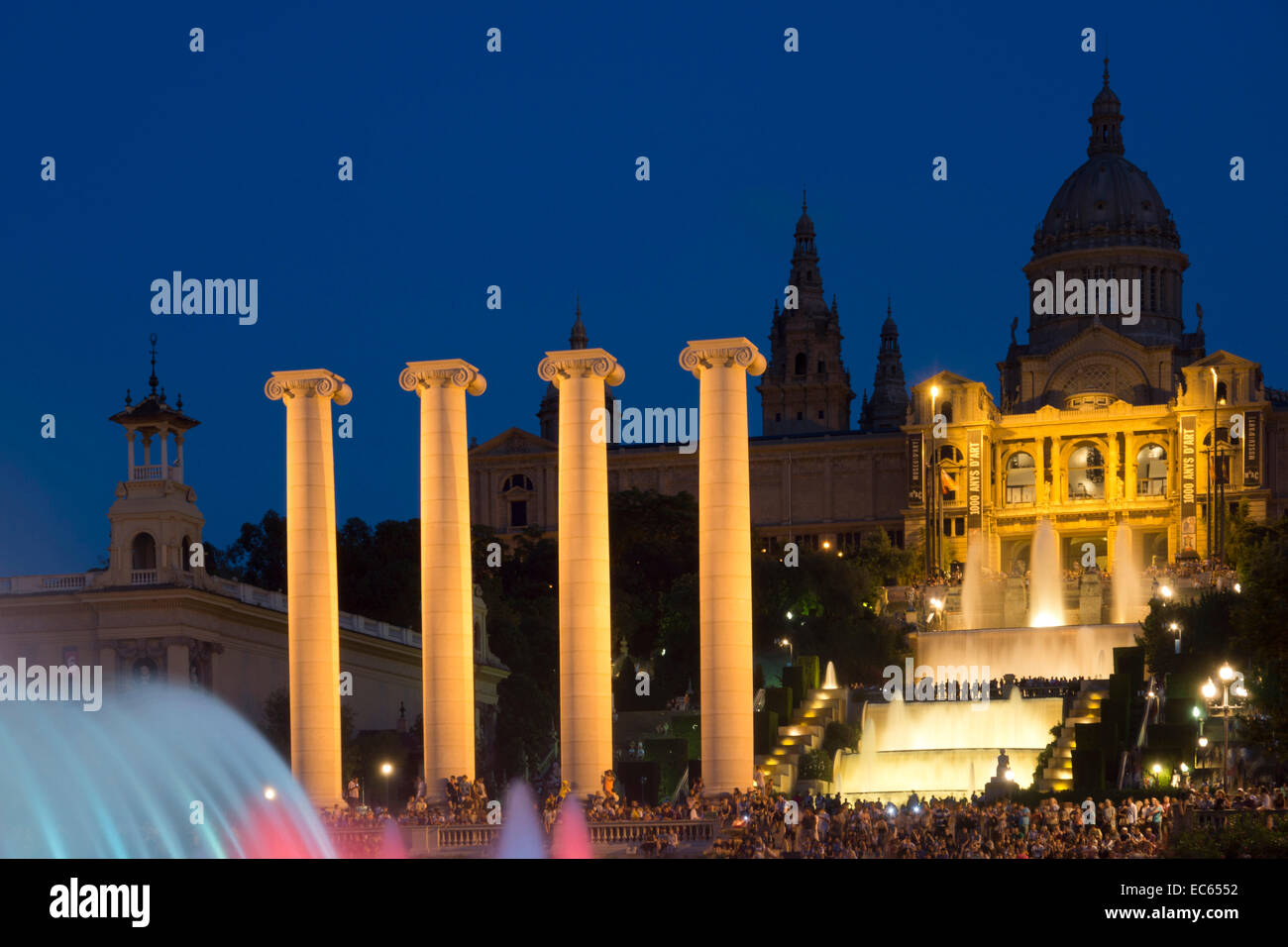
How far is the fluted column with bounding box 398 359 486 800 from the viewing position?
193ft

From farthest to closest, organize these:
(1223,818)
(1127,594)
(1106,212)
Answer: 1. (1106,212)
2. (1127,594)
3. (1223,818)

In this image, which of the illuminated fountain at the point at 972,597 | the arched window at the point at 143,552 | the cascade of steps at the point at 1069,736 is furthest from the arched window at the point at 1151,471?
the arched window at the point at 143,552

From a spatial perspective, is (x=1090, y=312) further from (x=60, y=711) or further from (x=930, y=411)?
(x=60, y=711)

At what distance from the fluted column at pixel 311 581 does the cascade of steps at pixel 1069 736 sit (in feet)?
78.7

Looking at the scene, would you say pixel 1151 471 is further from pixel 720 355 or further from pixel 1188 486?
pixel 720 355

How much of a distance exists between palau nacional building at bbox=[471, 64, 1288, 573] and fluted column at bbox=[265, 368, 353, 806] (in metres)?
78.5

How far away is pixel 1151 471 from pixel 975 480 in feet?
40.2

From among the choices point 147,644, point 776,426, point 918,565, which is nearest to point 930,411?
point 918,565

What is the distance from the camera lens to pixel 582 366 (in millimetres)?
55969

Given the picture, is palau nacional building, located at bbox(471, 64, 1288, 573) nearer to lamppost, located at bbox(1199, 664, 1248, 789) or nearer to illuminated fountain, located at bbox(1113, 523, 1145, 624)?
illuminated fountain, located at bbox(1113, 523, 1145, 624)

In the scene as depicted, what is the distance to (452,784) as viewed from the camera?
56.8 meters

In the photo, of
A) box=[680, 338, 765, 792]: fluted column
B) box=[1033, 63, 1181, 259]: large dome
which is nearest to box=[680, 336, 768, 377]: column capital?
box=[680, 338, 765, 792]: fluted column

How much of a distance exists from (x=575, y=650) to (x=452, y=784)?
465cm

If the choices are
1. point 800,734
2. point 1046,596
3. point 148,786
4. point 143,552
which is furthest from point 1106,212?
point 148,786
